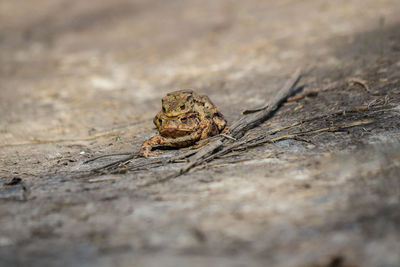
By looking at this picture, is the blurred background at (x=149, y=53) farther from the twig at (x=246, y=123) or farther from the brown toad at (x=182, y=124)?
the brown toad at (x=182, y=124)

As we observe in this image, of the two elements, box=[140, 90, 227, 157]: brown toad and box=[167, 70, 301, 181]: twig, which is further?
box=[140, 90, 227, 157]: brown toad

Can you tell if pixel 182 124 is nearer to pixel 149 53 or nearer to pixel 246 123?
pixel 246 123

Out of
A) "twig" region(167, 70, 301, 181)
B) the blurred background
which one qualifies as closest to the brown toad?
"twig" region(167, 70, 301, 181)

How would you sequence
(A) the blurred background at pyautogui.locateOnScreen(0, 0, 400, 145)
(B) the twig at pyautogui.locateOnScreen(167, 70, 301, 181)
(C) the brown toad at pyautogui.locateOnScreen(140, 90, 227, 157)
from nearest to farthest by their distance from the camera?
(B) the twig at pyautogui.locateOnScreen(167, 70, 301, 181)
(C) the brown toad at pyautogui.locateOnScreen(140, 90, 227, 157)
(A) the blurred background at pyautogui.locateOnScreen(0, 0, 400, 145)

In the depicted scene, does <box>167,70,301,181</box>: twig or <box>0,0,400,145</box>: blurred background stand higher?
<box>0,0,400,145</box>: blurred background

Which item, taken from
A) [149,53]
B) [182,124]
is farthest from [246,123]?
[149,53]

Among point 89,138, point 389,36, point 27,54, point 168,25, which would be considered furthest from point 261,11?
point 89,138

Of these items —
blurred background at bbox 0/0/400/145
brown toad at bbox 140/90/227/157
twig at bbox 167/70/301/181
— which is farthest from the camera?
blurred background at bbox 0/0/400/145

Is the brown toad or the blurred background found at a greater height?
the blurred background

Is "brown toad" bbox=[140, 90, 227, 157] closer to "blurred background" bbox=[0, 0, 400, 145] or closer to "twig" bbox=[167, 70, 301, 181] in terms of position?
"twig" bbox=[167, 70, 301, 181]
